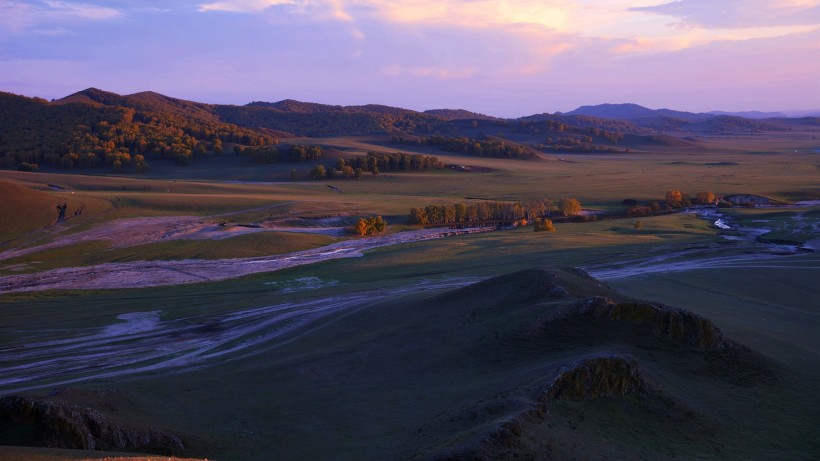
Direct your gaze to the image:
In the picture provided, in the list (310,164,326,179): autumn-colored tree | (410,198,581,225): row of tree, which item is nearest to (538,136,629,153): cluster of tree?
(310,164,326,179): autumn-colored tree

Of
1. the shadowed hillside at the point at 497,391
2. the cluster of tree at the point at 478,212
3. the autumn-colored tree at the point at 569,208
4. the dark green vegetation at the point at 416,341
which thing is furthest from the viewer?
the autumn-colored tree at the point at 569,208

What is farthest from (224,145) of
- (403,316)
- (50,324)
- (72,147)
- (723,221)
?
(403,316)

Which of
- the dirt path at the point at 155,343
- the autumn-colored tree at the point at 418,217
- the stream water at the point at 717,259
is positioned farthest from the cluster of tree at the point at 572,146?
the dirt path at the point at 155,343

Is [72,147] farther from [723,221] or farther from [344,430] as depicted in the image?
[344,430]

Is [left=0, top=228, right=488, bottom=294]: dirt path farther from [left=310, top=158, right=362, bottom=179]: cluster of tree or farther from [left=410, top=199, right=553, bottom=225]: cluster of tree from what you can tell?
[left=310, top=158, right=362, bottom=179]: cluster of tree

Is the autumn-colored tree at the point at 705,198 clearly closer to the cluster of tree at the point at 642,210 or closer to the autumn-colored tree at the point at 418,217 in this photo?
the cluster of tree at the point at 642,210

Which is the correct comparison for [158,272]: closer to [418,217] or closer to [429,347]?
[418,217]

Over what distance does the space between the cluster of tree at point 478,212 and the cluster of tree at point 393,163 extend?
1375 inches

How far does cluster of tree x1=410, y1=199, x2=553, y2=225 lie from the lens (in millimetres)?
73250

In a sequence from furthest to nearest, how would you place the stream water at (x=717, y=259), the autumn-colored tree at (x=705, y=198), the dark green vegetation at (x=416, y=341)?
1. the autumn-colored tree at (x=705, y=198)
2. the stream water at (x=717, y=259)
3. the dark green vegetation at (x=416, y=341)

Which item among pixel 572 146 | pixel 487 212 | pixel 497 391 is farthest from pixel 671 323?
pixel 572 146

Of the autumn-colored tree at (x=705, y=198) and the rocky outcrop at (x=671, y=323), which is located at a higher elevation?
the rocky outcrop at (x=671, y=323)

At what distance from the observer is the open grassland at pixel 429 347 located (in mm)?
16000

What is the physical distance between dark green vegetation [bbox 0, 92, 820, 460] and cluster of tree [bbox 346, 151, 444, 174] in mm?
40089
